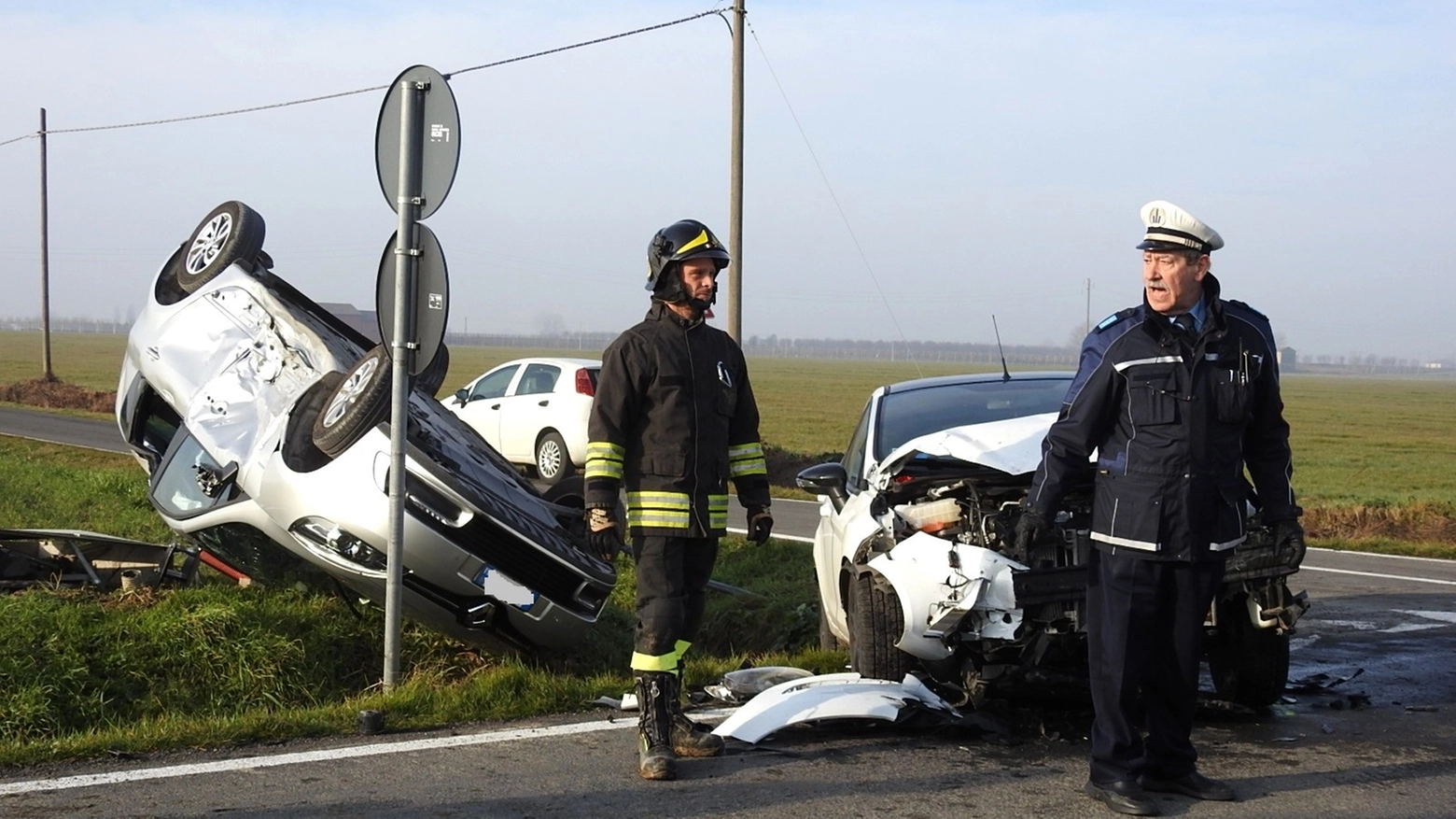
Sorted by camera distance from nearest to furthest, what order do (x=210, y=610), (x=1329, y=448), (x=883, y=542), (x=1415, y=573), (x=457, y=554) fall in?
(x=883, y=542), (x=457, y=554), (x=210, y=610), (x=1415, y=573), (x=1329, y=448)

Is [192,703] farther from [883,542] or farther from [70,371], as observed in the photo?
[70,371]

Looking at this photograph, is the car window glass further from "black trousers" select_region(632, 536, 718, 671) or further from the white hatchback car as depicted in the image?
the white hatchback car

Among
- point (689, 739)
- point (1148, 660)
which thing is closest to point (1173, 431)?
point (1148, 660)

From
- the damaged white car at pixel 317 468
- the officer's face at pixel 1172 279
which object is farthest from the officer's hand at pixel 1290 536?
the damaged white car at pixel 317 468

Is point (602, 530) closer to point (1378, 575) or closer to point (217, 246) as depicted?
point (217, 246)

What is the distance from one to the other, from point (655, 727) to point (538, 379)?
1384 centimetres

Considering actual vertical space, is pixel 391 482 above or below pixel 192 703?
above

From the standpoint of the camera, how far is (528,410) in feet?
59.8

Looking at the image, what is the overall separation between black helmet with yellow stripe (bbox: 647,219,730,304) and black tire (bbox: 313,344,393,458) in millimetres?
1767

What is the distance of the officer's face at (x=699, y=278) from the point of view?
502 cm

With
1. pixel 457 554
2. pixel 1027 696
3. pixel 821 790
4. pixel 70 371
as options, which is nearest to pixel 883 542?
pixel 1027 696

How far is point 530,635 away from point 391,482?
1210 mm

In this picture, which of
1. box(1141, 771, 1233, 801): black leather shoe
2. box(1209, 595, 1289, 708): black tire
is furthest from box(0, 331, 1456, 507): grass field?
box(1141, 771, 1233, 801): black leather shoe

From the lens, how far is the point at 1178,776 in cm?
457
